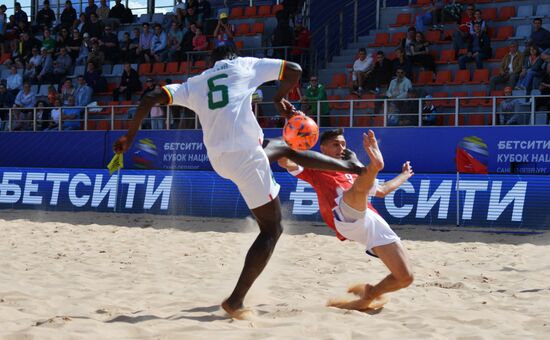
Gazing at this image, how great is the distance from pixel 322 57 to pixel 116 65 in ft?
16.9

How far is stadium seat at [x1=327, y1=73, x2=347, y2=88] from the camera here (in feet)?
56.3

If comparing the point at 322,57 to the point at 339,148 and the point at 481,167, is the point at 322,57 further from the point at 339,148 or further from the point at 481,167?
the point at 339,148

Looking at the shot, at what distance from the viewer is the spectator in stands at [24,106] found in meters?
18.7

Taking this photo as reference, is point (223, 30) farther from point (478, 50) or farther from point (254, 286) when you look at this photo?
point (254, 286)

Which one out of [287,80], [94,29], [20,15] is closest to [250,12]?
[94,29]

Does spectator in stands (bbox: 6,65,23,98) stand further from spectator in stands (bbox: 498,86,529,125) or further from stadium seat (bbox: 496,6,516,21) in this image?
spectator in stands (bbox: 498,86,529,125)

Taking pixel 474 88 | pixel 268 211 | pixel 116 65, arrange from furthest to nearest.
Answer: pixel 116 65 < pixel 474 88 < pixel 268 211

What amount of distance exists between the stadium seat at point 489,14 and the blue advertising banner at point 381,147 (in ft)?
11.8

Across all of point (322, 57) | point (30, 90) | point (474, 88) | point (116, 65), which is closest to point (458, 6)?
point (474, 88)

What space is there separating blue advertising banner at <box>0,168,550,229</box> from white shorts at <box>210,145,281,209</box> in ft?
22.5

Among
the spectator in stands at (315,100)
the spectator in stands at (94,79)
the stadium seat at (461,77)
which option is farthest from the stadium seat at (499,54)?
the spectator in stands at (94,79)

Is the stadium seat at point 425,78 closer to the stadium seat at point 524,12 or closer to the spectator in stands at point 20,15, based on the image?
the stadium seat at point 524,12

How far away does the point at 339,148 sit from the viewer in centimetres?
612

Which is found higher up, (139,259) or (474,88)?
(474,88)
